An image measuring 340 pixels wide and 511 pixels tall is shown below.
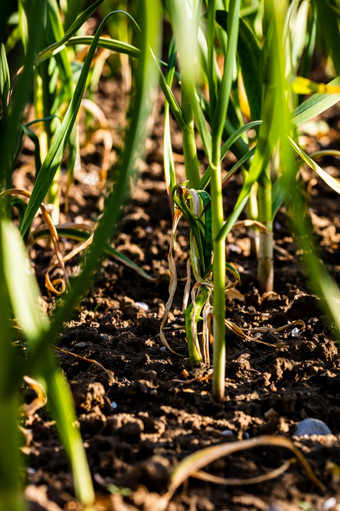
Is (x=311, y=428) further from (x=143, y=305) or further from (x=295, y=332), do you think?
(x=143, y=305)

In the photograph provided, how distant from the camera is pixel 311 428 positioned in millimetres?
1039

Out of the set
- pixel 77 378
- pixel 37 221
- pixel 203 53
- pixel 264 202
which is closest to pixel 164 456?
pixel 77 378

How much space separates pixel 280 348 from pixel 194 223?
1.11ft

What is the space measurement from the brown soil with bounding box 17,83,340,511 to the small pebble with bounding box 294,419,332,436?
0.05 ft

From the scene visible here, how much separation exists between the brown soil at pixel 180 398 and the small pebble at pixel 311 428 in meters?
0.01

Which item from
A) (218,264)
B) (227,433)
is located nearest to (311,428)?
(227,433)

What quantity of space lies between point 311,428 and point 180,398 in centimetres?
22

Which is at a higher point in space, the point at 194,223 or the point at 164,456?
the point at 194,223

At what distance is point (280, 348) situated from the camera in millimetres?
1292

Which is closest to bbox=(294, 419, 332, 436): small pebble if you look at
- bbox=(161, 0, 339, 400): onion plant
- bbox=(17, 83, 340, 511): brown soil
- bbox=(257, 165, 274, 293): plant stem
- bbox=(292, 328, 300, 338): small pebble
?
bbox=(17, 83, 340, 511): brown soil

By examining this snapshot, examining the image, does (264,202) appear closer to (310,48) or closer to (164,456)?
(310,48)

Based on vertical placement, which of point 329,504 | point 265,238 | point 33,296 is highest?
point 265,238

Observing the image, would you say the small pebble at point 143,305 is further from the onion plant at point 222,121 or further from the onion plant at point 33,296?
the onion plant at point 33,296

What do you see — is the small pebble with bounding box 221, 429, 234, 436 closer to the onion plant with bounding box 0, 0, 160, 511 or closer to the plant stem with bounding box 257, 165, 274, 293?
the onion plant with bounding box 0, 0, 160, 511
